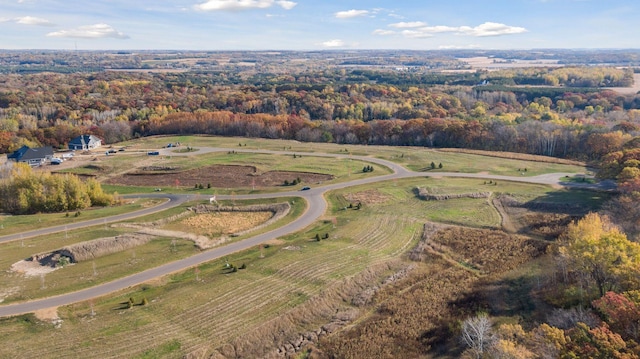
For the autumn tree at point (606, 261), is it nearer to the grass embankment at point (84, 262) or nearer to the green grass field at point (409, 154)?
the grass embankment at point (84, 262)

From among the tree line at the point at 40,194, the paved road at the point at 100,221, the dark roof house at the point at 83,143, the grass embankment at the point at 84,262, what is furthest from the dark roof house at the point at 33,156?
the grass embankment at the point at 84,262

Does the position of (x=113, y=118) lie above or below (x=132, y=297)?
above

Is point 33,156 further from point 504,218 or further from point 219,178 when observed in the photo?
point 504,218

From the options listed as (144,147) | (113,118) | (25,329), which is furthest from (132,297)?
(113,118)

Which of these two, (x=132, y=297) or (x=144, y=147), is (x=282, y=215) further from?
(x=144, y=147)

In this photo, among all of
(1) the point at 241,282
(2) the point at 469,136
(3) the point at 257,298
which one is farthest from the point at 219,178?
(2) the point at 469,136

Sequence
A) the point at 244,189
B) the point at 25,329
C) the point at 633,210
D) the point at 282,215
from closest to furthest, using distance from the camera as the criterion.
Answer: the point at 25,329
the point at 633,210
the point at 282,215
the point at 244,189
